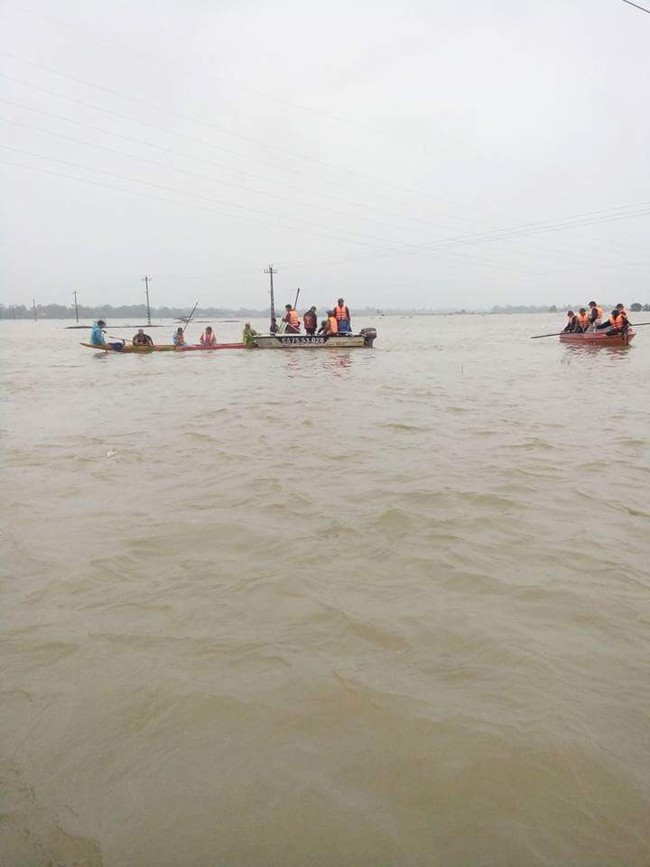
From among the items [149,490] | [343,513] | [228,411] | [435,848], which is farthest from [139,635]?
[228,411]

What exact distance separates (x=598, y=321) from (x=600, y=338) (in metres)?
1.86

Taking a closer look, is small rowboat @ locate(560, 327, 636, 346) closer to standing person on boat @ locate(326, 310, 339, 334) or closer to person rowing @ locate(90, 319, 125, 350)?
standing person on boat @ locate(326, 310, 339, 334)

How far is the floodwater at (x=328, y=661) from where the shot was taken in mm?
1806

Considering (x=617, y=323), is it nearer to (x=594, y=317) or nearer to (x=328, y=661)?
(x=594, y=317)

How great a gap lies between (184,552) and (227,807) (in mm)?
2309

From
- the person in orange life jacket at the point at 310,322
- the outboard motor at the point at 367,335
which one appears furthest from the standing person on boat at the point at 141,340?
the outboard motor at the point at 367,335

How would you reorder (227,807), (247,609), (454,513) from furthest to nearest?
(454,513) → (247,609) → (227,807)

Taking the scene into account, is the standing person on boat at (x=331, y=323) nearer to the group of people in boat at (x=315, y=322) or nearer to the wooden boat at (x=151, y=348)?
the group of people in boat at (x=315, y=322)

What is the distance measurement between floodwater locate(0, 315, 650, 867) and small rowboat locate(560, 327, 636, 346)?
2024cm

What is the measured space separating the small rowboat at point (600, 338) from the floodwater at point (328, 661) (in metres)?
20.2

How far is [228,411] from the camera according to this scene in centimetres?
1024

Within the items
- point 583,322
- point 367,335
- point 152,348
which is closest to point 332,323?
point 367,335

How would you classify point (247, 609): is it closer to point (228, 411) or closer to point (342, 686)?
point (342, 686)

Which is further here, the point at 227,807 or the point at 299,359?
the point at 299,359
